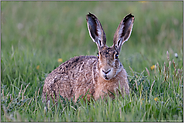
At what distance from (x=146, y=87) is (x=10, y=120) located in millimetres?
2490

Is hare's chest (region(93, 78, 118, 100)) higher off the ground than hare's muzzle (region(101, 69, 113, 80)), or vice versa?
hare's muzzle (region(101, 69, 113, 80))

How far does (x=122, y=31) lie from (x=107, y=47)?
43 cm

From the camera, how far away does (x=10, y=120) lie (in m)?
3.73

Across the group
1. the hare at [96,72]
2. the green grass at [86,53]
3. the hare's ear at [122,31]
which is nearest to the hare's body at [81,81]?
the hare at [96,72]

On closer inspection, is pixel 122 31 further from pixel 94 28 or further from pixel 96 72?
pixel 96 72

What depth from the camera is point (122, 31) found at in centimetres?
480

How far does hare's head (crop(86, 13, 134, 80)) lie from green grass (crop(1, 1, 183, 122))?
45 cm

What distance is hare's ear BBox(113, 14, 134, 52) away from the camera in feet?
15.4

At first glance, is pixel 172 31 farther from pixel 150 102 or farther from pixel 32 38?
pixel 150 102

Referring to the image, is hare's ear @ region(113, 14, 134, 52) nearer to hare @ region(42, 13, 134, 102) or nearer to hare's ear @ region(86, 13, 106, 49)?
hare @ region(42, 13, 134, 102)

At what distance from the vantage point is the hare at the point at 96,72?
449 centimetres

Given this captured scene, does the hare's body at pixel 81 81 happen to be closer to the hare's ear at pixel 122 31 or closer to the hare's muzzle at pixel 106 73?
the hare's muzzle at pixel 106 73

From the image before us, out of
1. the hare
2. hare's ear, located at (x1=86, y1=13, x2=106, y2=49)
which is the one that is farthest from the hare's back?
hare's ear, located at (x1=86, y1=13, x2=106, y2=49)

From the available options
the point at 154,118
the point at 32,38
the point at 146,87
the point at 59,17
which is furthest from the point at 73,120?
the point at 59,17
